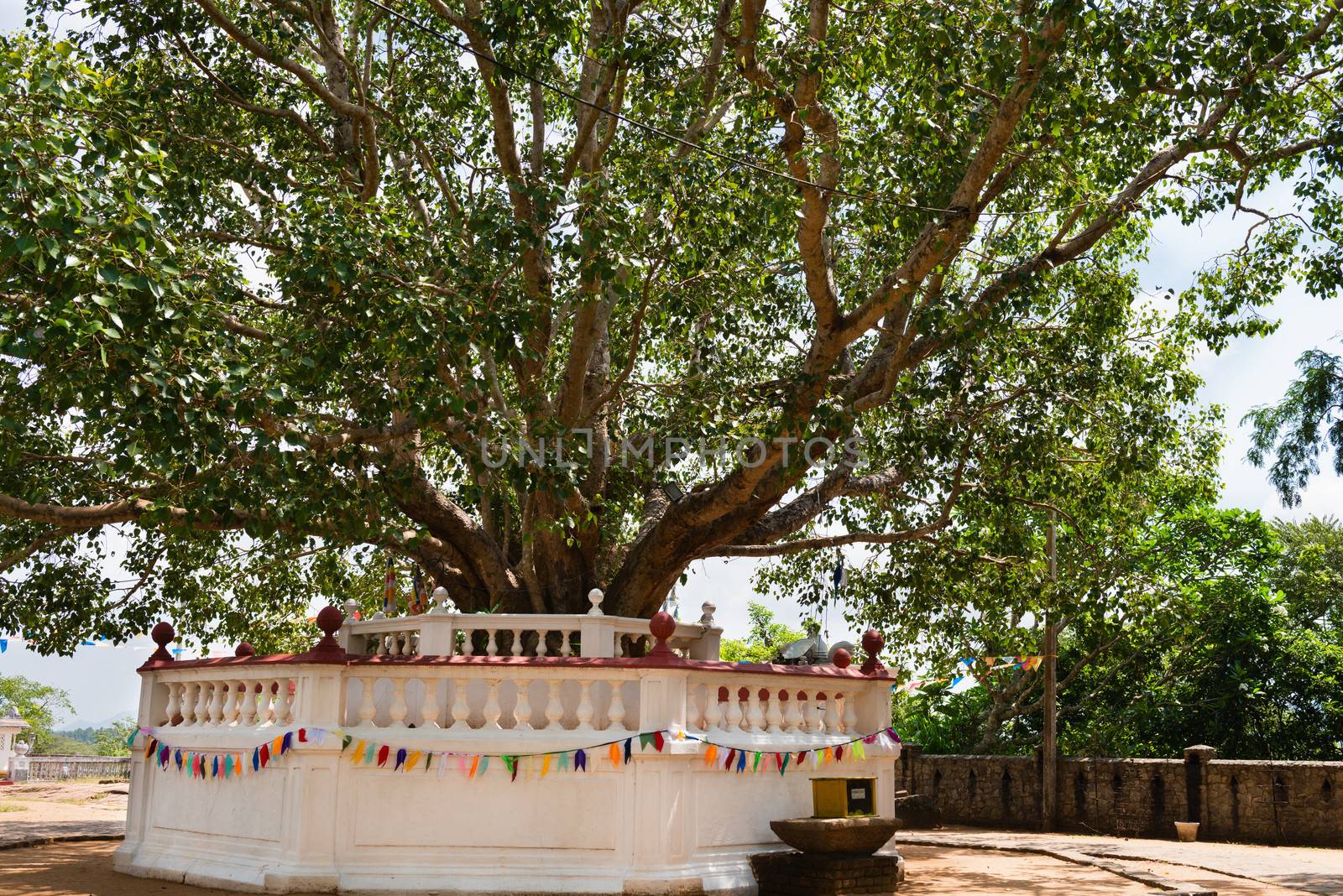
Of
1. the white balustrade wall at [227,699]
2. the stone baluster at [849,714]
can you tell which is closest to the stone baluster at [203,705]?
the white balustrade wall at [227,699]

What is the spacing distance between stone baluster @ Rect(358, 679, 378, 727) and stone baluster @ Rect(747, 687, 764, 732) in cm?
284

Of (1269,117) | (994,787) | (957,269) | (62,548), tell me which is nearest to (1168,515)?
(994,787)

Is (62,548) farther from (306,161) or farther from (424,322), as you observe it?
(424,322)

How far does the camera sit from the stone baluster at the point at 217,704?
31.2ft

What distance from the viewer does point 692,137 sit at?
12.2 meters

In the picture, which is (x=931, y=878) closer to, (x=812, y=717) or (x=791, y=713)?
(x=812, y=717)

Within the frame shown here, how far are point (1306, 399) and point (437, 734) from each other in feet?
66.7

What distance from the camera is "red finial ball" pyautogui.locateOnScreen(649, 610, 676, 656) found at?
872 cm

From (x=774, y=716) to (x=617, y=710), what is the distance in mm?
1394

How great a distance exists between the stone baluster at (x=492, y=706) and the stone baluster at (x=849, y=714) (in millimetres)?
2960

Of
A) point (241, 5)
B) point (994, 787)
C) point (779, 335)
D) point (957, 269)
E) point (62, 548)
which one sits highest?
point (241, 5)

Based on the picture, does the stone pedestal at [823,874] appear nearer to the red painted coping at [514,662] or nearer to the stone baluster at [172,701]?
the red painted coping at [514,662]

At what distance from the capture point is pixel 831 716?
32.2 feet

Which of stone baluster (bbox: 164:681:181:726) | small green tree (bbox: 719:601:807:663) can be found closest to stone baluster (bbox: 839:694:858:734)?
stone baluster (bbox: 164:681:181:726)
